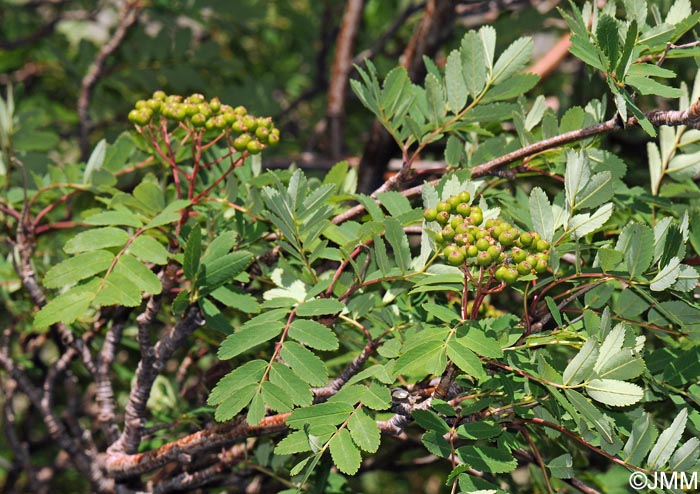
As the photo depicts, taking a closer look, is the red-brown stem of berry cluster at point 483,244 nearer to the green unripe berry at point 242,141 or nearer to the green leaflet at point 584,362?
the green leaflet at point 584,362

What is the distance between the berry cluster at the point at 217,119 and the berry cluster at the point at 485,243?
0.34 metres

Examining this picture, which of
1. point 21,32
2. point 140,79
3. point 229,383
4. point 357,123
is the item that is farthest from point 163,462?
point 21,32

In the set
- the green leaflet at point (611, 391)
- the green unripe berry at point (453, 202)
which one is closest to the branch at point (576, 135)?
the green unripe berry at point (453, 202)

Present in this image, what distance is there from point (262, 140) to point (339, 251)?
232mm

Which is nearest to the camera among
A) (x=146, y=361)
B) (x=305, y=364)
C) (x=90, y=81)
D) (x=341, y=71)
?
(x=305, y=364)

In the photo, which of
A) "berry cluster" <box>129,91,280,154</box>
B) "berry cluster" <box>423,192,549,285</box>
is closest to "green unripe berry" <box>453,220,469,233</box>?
"berry cluster" <box>423,192,549,285</box>

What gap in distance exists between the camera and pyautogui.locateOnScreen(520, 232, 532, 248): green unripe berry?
94 cm

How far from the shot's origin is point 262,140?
1191mm

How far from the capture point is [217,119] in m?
1.18

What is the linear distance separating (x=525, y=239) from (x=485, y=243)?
2.5 inches

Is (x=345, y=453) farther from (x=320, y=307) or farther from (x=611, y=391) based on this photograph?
(x=611, y=391)

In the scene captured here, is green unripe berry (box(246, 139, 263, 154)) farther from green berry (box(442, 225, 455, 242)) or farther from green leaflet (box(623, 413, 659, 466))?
green leaflet (box(623, 413, 659, 466))

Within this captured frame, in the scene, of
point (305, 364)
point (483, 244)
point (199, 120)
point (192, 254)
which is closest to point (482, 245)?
point (483, 244)

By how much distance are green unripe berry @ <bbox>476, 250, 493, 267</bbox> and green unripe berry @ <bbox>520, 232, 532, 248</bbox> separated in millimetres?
59
